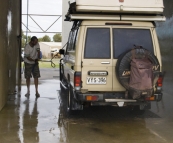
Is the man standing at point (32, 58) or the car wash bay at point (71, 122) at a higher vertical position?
the man standing at point (32, 58)

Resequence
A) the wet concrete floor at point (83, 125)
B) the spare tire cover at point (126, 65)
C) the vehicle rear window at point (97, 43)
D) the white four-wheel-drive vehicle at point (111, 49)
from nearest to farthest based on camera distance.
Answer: the wet concrete floor at point (83, 125) → the spare tire cover at point (126, 65) → the white four-wheel-drive vehicle at point (111, 49) → the vehicle rear window at point (97, 43)

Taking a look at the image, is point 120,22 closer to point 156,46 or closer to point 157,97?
point 156,46

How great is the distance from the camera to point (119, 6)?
21.9 ft

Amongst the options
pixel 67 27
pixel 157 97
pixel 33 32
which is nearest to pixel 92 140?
pixel 157 97

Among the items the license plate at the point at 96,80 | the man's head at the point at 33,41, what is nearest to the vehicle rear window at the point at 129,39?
the license plate at the point at 96,80

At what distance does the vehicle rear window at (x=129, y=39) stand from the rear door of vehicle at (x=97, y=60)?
0.49ft

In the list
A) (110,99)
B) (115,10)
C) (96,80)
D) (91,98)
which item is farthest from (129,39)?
(91,98)

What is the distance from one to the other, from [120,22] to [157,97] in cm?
176

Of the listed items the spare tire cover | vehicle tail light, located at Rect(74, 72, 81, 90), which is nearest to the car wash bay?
vehicle tail light, located at Rect(74, 72, 81, 90)

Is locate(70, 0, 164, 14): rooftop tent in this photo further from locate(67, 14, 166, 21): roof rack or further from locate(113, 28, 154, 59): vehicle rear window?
locate(113, 28, 154, 59): vehicle rear window

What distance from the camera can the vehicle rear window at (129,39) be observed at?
22.3 feet

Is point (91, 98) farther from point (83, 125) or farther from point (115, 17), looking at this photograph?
point (115, 17)

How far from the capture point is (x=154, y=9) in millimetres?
6723

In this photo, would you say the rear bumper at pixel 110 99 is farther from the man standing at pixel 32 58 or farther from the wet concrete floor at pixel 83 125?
the man standing at pixel 32 58
